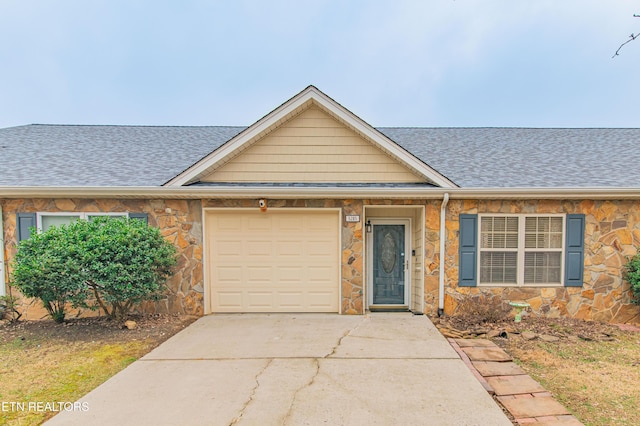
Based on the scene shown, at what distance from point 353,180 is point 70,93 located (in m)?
30.9

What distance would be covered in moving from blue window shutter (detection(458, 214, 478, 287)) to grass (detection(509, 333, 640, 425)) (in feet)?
5.49

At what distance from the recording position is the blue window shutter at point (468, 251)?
702 cm

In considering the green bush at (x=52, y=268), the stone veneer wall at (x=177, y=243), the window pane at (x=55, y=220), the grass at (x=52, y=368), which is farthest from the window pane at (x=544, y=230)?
the window pane at (x=55, y=220)

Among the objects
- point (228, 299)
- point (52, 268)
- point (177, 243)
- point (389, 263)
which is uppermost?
point (177, 243)

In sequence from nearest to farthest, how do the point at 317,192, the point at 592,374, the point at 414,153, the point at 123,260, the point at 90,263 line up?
the point at 592,374, the point at 90,263, the point at 123,260, the point at 317,192, the point at 414,153

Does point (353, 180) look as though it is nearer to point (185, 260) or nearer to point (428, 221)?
point (428, 221)

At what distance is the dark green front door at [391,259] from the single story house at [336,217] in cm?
51

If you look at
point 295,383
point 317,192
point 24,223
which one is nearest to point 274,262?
point 317,192

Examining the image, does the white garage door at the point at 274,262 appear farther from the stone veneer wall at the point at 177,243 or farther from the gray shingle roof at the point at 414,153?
the gray shingle roof at the point at 414,153

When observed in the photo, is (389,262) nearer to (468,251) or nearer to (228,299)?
(468,251)

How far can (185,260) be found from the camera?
7.14 metres

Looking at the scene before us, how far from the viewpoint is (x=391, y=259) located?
798 centimetres

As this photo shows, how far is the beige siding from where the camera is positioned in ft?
23.7

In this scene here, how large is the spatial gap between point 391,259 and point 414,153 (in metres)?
2.88
